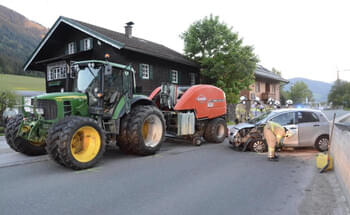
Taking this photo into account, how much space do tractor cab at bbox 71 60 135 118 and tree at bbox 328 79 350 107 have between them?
3446 inches

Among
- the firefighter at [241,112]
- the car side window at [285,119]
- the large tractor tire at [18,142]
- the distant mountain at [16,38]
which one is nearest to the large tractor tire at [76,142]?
the large tractor tire at [18,142]

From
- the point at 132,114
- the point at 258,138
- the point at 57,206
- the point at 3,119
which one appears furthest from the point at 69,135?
the point at 3,119

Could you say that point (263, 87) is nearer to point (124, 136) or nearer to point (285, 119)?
point (285, 119)

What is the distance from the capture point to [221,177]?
19.0ft

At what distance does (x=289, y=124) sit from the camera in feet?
28.1

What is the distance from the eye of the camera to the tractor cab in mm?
7086

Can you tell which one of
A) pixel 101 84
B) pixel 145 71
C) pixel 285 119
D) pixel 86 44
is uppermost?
pixel 86 44

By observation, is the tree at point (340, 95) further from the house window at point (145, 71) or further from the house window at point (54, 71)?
the house window at point (54, 71)

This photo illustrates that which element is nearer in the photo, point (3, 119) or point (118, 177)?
point (118, 177)

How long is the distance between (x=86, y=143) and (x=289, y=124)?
250 inches

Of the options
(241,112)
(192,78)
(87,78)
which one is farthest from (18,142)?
(192,78)

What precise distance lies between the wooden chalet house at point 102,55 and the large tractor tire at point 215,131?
829cm

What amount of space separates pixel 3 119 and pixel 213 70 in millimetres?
17118

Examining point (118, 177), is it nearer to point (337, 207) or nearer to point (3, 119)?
point (337, 207)
